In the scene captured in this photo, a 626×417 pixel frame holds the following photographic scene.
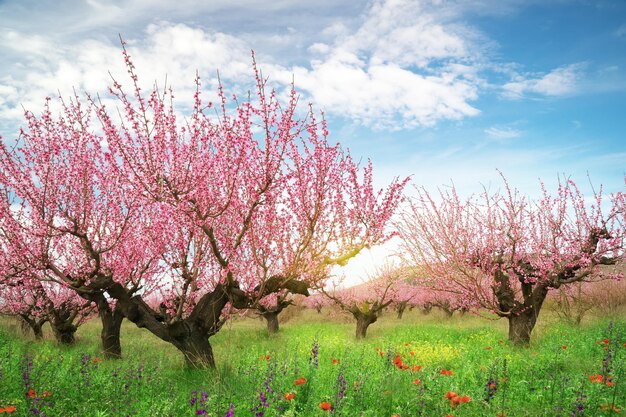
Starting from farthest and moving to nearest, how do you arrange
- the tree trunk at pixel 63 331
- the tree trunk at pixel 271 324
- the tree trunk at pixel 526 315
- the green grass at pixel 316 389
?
the tree trunk at pixel 271 324
the tree trunk at pixel 63 331
the tree trunk at pixel 526 315
the green grass at pixel 316 389

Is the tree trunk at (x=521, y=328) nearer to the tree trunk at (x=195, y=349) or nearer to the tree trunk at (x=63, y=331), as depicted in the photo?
the tree trunk at (x=195, y=349)

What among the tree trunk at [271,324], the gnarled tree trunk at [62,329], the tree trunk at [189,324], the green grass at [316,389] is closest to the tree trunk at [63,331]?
the gnarled tree trunk at [62,329]

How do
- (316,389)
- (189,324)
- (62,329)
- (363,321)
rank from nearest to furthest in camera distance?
(316,389)
(189,324)
(62,329)
(363,321)

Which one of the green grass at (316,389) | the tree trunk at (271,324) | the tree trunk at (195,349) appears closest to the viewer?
the green grass at (316,389)

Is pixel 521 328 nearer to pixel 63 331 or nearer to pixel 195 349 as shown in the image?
pixel 195 349

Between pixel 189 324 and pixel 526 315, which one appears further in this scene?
pixel 526 315

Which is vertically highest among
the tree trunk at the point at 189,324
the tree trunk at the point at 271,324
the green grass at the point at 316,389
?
the tree trunk at the point at 189,324

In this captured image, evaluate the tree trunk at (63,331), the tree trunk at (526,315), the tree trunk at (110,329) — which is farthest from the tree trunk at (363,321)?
the tree trunk at (63,331)

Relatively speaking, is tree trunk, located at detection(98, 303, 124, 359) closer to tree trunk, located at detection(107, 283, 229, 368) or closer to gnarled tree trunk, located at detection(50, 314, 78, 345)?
tree trunk, located at detection(107, 283, 229, 368)

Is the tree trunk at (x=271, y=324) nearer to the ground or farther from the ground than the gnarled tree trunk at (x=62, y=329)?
nearer to the ground

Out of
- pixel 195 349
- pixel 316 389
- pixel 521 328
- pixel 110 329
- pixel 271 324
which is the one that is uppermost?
pixel 110 329

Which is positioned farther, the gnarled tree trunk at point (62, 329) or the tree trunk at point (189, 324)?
the gnarled tree trunk at point (62, 329)

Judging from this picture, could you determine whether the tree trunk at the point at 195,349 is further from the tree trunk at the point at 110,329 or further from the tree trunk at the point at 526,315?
the tree trunk at the point at 526,315

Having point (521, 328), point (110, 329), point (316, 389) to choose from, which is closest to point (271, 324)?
point (110, 329)
